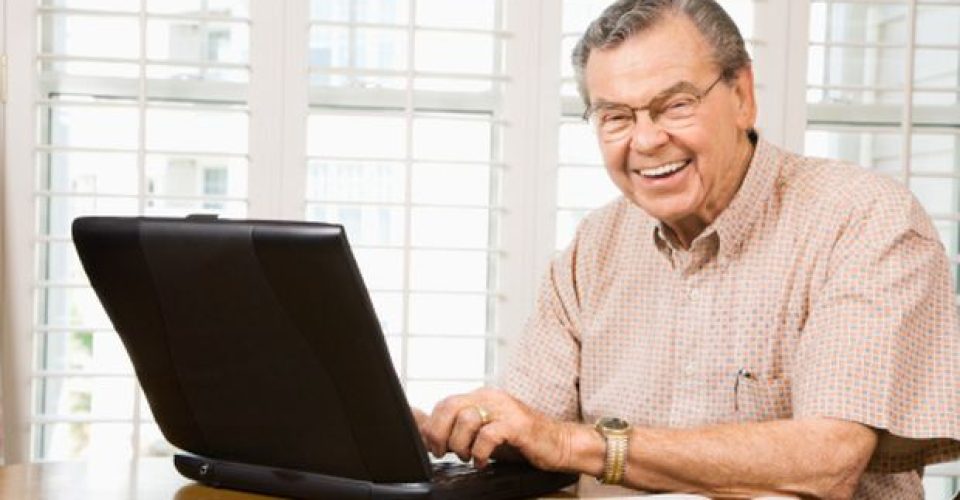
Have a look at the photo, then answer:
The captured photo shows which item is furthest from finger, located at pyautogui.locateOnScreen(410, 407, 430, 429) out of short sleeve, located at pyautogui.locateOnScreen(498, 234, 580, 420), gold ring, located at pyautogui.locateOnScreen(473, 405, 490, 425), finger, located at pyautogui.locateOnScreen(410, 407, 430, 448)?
short sleeve, located at pyautogui.locateOnScreen(498, 234, 580, 420)

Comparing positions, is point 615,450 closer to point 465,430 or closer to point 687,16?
point 465,430

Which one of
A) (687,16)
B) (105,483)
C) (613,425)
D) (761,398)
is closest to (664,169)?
(687,16)

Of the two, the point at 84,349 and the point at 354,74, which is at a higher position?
the point at 354,74

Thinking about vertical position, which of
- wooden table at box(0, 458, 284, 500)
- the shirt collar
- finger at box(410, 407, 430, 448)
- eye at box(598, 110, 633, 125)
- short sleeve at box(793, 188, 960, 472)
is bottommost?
wooden table at box(0, 458, 284, 500)

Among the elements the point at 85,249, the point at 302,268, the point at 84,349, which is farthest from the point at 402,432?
the point at 84,349

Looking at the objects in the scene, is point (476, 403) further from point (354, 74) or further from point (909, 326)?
point (354, 74)

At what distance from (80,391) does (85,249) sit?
1.70m

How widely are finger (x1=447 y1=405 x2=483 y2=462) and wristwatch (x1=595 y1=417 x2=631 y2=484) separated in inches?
5.9

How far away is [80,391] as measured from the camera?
283 centimetres

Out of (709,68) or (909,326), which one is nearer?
(909,326)

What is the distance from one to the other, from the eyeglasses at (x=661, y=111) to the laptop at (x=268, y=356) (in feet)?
1.87

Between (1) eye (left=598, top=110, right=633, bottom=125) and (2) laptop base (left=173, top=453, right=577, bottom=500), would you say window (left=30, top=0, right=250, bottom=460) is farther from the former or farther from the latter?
(2) laptop base (left=173, top=453, right=577, bottom=500)

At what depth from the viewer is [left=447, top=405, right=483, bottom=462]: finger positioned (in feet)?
4.49

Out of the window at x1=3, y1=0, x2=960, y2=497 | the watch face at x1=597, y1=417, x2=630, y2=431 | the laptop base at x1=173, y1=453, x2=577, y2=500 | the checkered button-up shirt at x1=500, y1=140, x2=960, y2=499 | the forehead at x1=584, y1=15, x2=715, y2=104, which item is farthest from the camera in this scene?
the window at x1=3, y1=0, x2=960, y2=497
